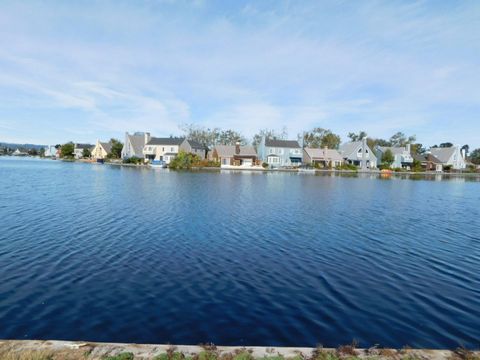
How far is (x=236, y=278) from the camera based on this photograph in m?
10.8

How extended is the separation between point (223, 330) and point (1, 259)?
9.45m

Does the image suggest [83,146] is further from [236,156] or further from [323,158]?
[323,158]

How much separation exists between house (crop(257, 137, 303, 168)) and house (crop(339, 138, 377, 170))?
53.1 feet

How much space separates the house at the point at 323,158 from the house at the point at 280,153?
9.61 ft

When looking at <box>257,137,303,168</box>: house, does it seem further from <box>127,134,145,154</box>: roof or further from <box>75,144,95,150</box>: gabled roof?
<box>75,144,95,150</box>: gabled roof

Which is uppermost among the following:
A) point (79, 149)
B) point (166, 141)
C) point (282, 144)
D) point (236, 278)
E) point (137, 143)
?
point (166, 141)

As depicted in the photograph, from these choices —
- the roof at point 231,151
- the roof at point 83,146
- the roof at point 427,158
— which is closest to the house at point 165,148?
the roof at point 231,151

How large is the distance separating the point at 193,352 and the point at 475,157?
173 m

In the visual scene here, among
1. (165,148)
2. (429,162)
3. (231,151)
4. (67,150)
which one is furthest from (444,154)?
(67,150)

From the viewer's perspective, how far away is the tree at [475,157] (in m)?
138

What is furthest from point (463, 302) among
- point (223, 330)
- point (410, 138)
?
point (410, 138)

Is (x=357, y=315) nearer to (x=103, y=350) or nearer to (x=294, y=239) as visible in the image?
(x=103, y=350)

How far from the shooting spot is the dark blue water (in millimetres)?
7652

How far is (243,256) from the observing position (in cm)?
1316
